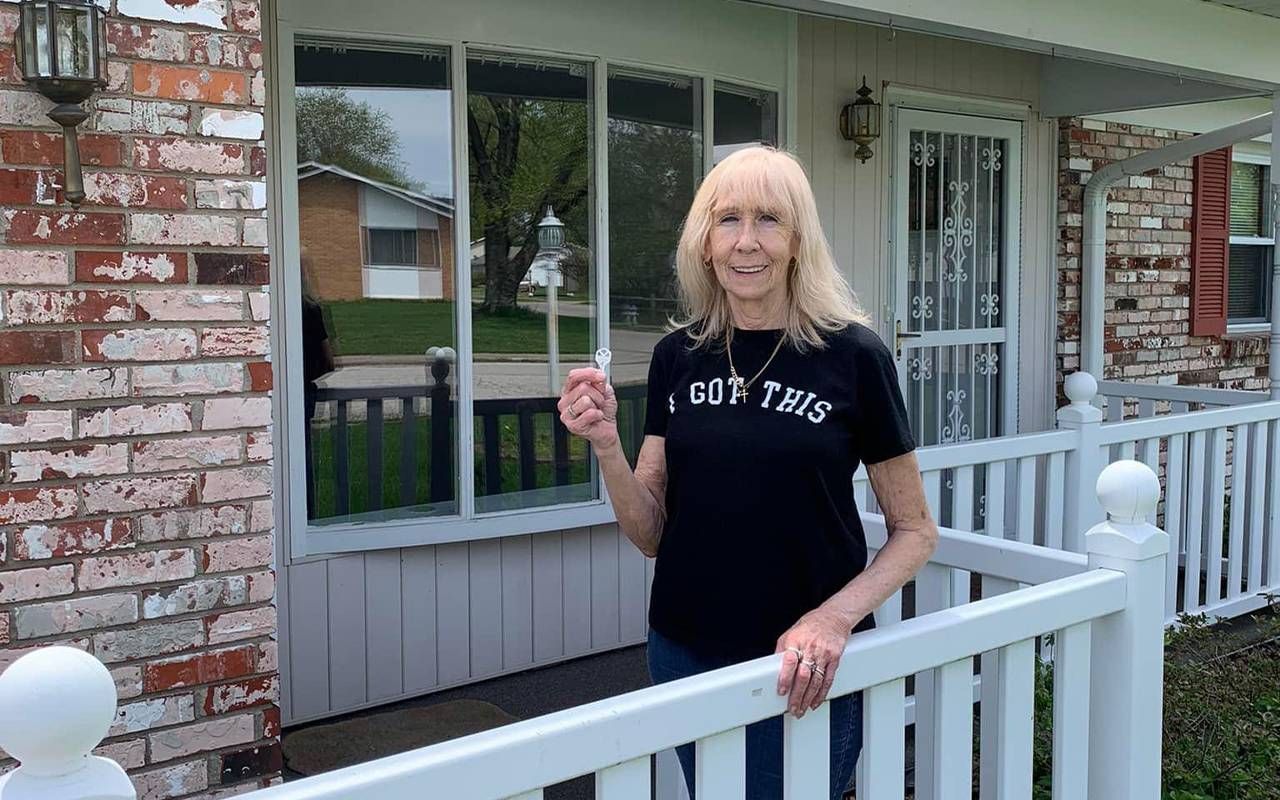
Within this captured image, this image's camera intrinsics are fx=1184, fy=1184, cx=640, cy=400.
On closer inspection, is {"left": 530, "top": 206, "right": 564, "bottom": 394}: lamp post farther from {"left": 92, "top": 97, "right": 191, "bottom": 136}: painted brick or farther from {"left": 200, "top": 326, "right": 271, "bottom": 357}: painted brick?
{"left": 92, "top": 97, "right": 191, "bottom": 136}: painted brick

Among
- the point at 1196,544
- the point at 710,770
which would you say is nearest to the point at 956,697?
the point at 710,770

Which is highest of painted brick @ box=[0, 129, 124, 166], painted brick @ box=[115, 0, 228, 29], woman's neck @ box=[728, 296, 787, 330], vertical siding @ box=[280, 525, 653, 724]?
painted brick @ box=[115, 0, 228, 29]

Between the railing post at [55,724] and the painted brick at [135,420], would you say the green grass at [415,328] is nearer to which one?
the painted brick at [135,420]

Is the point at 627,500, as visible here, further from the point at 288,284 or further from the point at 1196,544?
the point at 1196,544

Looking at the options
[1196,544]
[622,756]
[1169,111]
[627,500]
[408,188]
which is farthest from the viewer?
[1169,111]

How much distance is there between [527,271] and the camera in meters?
4.30

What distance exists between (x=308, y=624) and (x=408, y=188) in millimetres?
1477

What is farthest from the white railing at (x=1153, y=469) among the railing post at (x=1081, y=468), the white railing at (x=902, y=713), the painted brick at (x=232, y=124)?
the painted brick at (x=232, y=124)

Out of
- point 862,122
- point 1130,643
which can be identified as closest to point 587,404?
point 1130,643

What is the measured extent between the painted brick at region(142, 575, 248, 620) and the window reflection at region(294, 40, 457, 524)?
4.37 feet

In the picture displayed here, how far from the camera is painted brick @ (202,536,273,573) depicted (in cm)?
251

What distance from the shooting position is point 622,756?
134cm

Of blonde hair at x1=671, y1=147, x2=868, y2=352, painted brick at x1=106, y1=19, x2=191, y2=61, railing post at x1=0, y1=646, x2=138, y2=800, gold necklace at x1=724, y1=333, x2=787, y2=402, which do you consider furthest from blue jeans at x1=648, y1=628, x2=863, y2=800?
painted brick at x1=106, y1=19, x2=191, y2=61

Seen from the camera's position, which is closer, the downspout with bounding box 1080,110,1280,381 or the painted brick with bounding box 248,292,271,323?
the painted brick with bounding box 248,292,271,323
